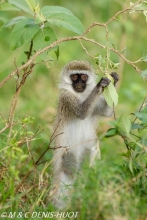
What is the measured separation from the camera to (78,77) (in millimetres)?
6910

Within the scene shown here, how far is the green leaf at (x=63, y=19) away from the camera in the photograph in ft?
17.2

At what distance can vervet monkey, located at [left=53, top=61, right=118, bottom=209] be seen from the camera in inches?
262

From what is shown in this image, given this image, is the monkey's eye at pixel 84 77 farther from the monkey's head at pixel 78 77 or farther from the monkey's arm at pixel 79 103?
the monkey's arm at pixel 79 103

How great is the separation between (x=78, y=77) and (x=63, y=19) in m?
1.71

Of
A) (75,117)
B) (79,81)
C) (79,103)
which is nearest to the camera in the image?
(79,103)

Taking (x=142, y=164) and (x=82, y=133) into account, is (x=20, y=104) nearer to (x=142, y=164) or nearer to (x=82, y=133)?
(x=82, y=133)

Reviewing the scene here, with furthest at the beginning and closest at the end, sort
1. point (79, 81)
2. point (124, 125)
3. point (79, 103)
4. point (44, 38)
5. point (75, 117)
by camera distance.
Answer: point (79, 81), point (75, 117), point (79, 103), point (44, 38), point (124, 125)

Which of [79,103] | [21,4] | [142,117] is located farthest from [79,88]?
[142,117]

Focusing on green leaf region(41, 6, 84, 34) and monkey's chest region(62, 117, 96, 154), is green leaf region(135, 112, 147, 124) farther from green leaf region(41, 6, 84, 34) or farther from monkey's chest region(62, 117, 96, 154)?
monkey's chest region(62, 117, 96, 154)

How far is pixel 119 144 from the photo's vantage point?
8539 mm

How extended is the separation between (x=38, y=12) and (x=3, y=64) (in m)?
5.75

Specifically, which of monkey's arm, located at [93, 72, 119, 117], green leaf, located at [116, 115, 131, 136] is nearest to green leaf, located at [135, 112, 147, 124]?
green leaf, located at [116, 115, 131, 136]

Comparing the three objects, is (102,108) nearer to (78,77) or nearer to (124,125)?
(78,77)

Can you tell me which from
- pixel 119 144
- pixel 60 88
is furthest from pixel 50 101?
pixel 60 88
